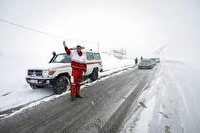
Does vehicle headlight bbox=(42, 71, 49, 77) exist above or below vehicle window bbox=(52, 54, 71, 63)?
below

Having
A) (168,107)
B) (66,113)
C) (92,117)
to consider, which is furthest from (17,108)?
(168,107)

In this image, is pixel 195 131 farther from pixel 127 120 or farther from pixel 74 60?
pixel 74 60

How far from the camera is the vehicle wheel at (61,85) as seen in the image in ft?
25.9

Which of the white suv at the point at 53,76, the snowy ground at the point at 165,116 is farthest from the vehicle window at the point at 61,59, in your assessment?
the snowy ground at the point at 165,116

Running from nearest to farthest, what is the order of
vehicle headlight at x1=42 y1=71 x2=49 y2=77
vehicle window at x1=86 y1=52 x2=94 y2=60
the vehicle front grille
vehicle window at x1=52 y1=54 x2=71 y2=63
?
vehicle headlight at x1=42 y1=71 x2=49 y2=77
the vehicle front grille
vehicle window at x1=52 y1=54 x2=71 y2=63
vehicle window at x1=86 y1=52 x2=94 y2=60

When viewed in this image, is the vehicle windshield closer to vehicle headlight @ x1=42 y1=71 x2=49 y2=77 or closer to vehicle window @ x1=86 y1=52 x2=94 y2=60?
vehicle headlight @ x1=42 y1=71 x2=49 y2=77

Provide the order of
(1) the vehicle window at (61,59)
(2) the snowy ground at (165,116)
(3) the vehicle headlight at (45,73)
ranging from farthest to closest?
(1) the vehicle window at (61,59) < (3) the vehicle headlight at (45,73) < (2) the snowy ground at (165,116)

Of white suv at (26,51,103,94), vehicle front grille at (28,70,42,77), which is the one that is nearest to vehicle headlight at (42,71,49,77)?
white suv at (26,51,103,94)

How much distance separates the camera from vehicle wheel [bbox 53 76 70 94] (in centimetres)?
788

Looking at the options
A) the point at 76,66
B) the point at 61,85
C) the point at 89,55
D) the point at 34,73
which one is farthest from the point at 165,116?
the point at 89,55

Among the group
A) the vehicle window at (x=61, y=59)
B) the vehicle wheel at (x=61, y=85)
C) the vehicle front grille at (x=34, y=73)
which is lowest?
the vehicle wheel at (x=61, y=85)

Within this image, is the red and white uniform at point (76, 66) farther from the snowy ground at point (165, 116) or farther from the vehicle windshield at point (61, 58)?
the snowy ground at point (165, 116)

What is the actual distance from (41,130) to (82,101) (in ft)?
8.74

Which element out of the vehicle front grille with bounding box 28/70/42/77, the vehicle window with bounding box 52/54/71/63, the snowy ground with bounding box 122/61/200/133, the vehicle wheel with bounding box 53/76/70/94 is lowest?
the snowy ground with bounding box 122/61/200/133
